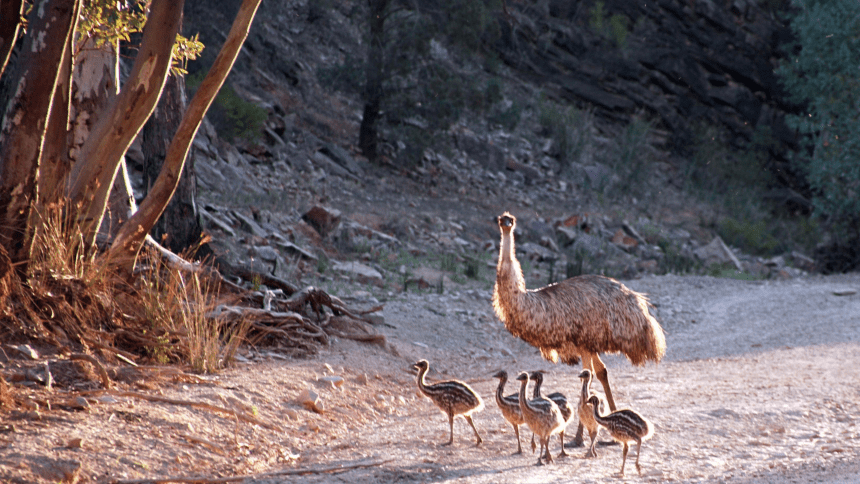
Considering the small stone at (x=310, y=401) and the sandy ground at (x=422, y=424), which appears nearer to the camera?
the sandy ground at (x=422, y=424)

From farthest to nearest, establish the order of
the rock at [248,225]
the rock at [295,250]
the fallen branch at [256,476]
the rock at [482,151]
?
the rock at [482,151], the rock at [248,225], the rock at [295,250], the fallen branch at [256,476]

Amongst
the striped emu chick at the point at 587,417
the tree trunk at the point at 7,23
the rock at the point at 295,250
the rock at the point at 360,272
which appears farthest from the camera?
the rock at the point at 295,250

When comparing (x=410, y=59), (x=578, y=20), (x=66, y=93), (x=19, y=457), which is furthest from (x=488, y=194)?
(x=19, y=457)

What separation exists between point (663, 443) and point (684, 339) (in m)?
6.05

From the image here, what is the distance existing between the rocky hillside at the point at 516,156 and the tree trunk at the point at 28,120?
4.71m

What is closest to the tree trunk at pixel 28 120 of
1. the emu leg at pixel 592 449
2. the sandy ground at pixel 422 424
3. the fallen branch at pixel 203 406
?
the fallen branch at pixel 203 406

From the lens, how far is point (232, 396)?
5.61 m

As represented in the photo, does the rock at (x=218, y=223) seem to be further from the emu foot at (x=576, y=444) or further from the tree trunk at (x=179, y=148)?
the emu foot at (x=576, y=444)

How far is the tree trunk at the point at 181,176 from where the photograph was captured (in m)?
9.58

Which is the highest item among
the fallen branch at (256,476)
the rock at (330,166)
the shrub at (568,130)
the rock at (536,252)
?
the shrub at (568,130)

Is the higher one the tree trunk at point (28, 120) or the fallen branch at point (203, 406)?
the tree trunk at point (28, 120)

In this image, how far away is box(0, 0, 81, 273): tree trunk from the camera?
222 inches

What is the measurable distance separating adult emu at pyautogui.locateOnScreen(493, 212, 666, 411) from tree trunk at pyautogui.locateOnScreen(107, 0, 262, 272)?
2.83m

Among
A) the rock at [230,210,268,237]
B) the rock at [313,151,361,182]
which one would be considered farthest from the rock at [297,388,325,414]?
the rock at [313,151,361,182]
